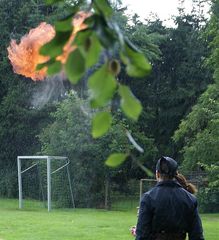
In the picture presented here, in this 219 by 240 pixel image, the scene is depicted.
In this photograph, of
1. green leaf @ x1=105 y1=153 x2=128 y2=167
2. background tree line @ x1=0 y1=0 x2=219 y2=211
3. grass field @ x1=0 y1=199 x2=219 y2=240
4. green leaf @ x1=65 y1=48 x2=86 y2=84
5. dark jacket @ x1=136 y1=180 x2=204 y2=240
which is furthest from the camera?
background tree line @ x1=0 y1=0 x2=219 y2=211

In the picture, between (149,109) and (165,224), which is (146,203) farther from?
(149,109)

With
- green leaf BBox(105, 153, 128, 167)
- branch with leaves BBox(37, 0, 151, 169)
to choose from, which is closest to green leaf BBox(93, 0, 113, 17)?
branch with leaves BBox(37, 0, 151, 169)

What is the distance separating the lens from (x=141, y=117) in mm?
24172

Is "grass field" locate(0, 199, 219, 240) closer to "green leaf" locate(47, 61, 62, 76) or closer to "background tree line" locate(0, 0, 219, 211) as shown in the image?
"background tree line" locate(0, 0, 219, 211)

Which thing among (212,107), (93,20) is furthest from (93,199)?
(93,20)

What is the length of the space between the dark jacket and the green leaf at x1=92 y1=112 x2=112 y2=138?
289 centimetres

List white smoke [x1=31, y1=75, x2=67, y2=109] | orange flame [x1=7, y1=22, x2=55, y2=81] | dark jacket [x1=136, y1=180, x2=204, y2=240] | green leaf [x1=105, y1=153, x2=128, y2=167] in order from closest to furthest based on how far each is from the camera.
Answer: green leaf [x1=105, y1=153, x2=128, y2=167] < orange flame [x1=7, y1=22, x2=55, y2=81] < dark jacket [x1=136, y1=180, x2=204, y2=240] < white smoke [x1=31, y1=75, x2=67, y2=109]

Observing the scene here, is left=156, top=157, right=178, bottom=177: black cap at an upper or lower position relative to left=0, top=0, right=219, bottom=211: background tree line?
lower

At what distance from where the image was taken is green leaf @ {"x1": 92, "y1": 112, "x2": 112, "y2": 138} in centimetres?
109

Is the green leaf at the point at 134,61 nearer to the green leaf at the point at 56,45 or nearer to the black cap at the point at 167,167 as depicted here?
the green leaf at the point at 56,45

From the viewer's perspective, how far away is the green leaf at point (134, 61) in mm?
1020

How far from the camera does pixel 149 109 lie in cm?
3256

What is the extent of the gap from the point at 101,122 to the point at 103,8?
0.21 meters

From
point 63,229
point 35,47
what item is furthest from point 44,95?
point 35,47
